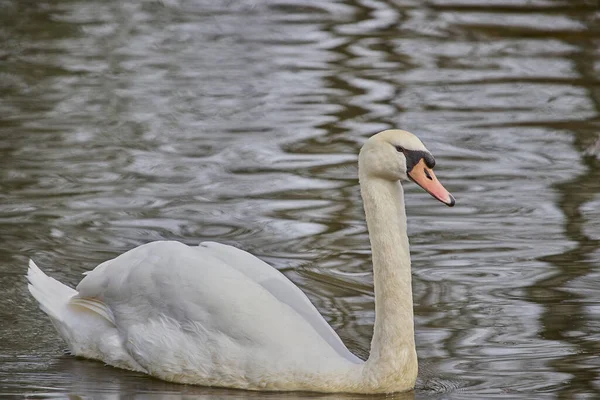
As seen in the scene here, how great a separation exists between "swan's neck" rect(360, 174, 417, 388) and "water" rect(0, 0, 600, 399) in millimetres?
193

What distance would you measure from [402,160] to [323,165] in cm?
512

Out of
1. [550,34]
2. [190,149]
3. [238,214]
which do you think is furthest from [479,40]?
[238,214]

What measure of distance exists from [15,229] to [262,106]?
15.7 ft

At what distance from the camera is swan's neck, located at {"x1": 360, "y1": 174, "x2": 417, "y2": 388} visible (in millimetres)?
6539

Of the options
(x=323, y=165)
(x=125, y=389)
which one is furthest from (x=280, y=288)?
(x=323, y=165)

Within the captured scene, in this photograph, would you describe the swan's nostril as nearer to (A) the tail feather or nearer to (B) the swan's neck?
(B) the swan's neck

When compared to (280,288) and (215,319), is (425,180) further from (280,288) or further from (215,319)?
(215,319)

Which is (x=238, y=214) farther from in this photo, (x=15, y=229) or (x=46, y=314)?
(x=46, y=314)

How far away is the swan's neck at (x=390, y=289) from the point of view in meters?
6.54

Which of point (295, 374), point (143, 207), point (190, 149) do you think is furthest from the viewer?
point (190, 149)

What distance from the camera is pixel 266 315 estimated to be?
21.7ft

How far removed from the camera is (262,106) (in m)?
14.0

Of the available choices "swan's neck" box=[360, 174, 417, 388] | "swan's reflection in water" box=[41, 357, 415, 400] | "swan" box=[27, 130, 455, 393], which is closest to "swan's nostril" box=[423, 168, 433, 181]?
"swan" box=[27, 130, 455, 393]

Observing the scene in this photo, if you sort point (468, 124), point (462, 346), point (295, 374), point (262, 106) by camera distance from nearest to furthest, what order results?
point (295, 374), point (462, 346), point (468, 124), point (262, 106)
